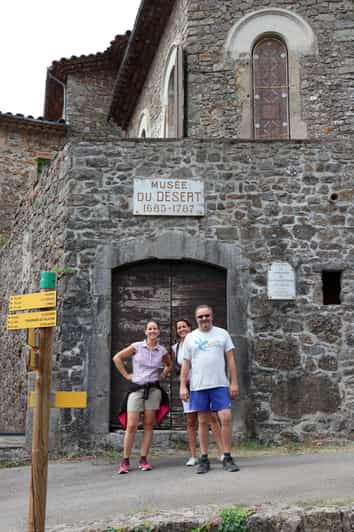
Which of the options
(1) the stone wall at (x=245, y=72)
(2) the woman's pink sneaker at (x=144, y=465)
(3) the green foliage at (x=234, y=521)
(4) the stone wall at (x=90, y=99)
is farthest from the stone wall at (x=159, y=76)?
(3) the green foliage at (x=234, y=521)

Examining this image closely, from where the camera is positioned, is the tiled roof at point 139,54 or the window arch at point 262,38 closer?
the window arch at point 262,38

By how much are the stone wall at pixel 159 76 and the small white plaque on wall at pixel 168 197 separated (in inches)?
157

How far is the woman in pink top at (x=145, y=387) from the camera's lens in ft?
22.3

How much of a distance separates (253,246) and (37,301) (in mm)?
4325

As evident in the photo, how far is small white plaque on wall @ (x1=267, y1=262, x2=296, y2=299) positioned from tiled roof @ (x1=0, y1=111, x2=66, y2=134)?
11455mm

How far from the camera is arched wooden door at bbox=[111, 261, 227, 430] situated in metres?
8.62

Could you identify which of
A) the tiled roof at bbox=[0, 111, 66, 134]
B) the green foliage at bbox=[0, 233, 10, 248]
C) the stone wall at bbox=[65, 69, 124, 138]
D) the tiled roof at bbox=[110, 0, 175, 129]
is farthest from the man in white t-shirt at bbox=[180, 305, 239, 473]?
the stone wall at bbox=[65, 69, 124, 138]

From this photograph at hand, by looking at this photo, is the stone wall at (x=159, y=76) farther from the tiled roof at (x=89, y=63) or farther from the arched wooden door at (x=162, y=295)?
the arched wooden door at (x=162, y=295)

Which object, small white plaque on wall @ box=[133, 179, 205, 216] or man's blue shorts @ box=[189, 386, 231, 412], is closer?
man's blue shorts @ box=[189, 386, 231, 412]

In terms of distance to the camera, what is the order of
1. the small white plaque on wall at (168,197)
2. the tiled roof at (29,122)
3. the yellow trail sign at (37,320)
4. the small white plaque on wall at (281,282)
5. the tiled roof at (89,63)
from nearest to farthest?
1. the yellow trail sign at (37,320)
2. the small white plaque on wall at (281,282)
3. the small white plaque on wall at (168,197)
4. the tiled roof at (29,122)
5. the tiled roof at (89,63)

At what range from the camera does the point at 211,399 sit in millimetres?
6559

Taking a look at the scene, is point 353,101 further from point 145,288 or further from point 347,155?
point 145,288

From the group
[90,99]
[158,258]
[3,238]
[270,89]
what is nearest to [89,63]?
[90,99]

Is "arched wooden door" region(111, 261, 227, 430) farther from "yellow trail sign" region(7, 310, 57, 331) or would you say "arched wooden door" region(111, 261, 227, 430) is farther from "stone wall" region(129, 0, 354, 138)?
"yellow trail sign" region(7, 310, 57, 331)
